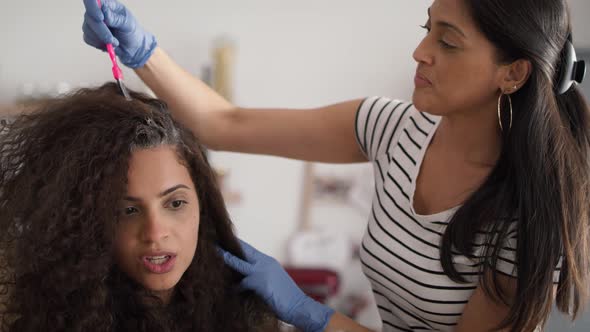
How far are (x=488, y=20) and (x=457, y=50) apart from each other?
69mm

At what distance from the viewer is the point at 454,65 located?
3.48 feet

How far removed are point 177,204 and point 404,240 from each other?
0.44 metres

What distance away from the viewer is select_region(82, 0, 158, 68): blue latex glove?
3.67 ft

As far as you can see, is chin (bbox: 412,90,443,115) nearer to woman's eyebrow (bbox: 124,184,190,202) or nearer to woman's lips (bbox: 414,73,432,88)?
woman's lips (bbox: 414,73,432,88)

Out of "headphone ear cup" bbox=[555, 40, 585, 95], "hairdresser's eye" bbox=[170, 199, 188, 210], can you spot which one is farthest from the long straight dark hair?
"hairdresser's eye" bbox=[170, 199, 188, 210]

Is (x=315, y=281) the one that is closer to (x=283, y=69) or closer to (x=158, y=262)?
(x=283, y=69)

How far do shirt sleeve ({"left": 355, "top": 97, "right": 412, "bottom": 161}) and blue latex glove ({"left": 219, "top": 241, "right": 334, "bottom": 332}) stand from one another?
0.32 metres

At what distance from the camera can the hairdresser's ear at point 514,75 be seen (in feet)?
3.47

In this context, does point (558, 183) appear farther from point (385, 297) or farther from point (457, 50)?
point (385, 297)

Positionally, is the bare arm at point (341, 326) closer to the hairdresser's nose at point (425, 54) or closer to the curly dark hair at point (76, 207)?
the curly dark hair at point (76, 207)

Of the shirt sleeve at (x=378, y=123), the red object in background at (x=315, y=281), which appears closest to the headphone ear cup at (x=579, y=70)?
the shirt sleeve at (x=378, y=123)

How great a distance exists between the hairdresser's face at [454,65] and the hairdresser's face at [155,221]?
17.3 inches

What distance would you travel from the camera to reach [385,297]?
129 cm

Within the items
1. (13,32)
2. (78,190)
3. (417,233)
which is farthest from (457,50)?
(13,32)
